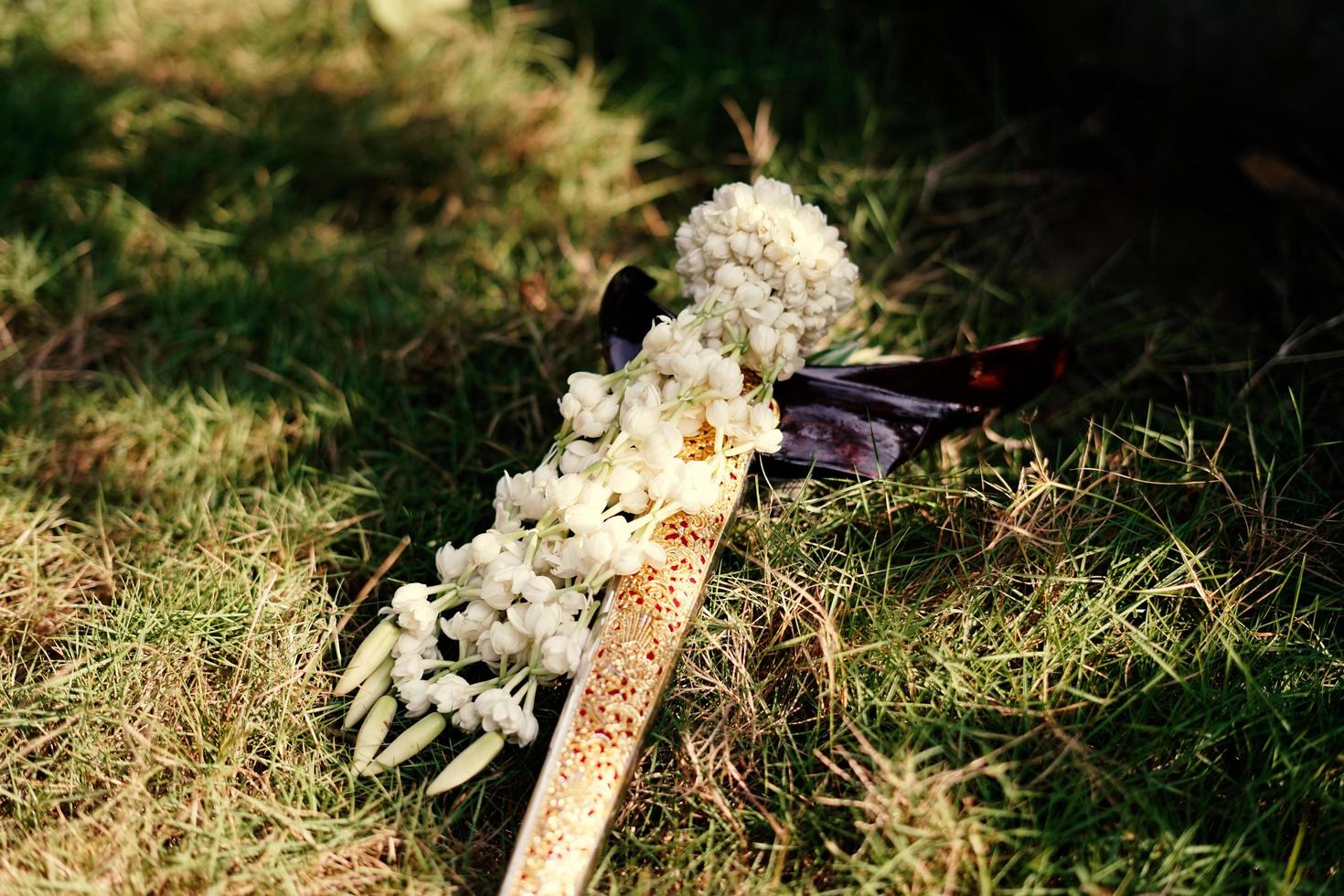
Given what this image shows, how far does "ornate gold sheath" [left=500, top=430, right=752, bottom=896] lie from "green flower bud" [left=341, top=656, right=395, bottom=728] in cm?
29

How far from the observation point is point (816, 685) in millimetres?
1479

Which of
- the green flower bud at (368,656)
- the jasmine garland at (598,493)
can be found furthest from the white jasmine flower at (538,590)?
the green flower bud at (368,656)

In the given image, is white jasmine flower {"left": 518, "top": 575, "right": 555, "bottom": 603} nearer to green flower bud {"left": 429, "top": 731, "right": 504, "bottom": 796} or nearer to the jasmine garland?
the jasmine garland

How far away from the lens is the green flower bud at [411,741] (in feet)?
4.50

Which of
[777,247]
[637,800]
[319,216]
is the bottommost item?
[637,800]

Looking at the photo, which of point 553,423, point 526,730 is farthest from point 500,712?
point 553,423

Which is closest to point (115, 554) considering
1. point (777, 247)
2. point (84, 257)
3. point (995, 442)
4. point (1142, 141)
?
point (84, 257)

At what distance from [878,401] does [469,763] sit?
847 mm

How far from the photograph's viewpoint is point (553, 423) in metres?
1.92

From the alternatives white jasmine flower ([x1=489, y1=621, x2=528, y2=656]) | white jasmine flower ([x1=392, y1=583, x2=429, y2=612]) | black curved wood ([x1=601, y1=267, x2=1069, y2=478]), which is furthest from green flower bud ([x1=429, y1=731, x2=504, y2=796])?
black curved wood ([x1=601, y1=267, x2=1069, y2=478])

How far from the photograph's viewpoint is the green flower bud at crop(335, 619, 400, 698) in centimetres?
143

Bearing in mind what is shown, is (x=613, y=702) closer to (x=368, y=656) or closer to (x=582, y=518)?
(x=582, y=518)

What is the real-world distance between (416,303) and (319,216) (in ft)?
1.51

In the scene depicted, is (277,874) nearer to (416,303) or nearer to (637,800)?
(637,800)
